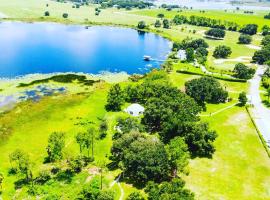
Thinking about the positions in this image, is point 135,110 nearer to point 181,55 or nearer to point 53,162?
point 53,162

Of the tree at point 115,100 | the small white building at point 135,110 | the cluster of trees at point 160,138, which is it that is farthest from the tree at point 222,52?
the small white building at point 135,110

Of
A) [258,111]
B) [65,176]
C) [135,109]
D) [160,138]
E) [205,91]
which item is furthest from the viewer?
[205,91]

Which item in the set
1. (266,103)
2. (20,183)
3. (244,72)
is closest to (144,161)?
(20,183)

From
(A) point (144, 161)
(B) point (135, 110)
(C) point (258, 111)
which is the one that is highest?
(A) point (144, 161)

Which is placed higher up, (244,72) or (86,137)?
(244,72)

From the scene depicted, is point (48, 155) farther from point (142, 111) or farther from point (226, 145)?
point (226, 145)

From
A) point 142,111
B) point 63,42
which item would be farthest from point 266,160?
point 63,42
